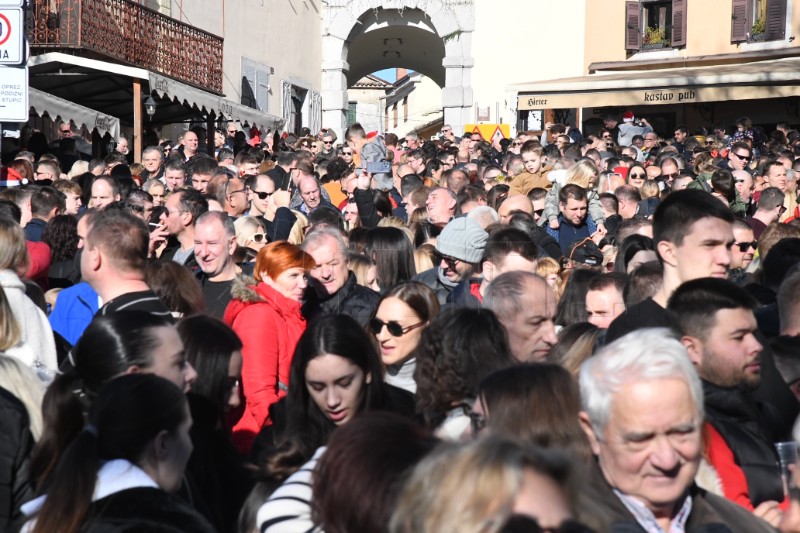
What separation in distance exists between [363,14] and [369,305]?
91.0 feet

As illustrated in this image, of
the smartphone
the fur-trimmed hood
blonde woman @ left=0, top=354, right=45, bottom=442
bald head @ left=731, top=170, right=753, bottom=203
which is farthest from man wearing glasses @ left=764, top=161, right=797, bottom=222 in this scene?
blonde woman @ left=0, top=354, right=45, bottom=442

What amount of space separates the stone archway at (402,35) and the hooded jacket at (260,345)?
2750 centimetres

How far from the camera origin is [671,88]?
2452 cm

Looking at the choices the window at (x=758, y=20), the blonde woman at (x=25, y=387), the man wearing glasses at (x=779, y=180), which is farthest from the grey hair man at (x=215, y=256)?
the window at (x=758, y=20)

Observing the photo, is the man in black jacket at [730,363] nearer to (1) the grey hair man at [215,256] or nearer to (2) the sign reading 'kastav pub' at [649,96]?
(1) the grey hair man at [215,256]

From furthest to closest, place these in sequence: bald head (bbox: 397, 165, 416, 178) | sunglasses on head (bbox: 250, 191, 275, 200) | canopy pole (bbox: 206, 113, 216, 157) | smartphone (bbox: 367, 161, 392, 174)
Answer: canopy pole (bbox: 206, 113, 216, 157)
bald head (bbox: 397, 165, 416, 178)
smartphone (bbox: 367, 161, 392, 174)
sunglasses on head (bbox: 250, 191, 275, 200)

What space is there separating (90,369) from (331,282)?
110 inches

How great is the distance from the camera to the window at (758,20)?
28906mm

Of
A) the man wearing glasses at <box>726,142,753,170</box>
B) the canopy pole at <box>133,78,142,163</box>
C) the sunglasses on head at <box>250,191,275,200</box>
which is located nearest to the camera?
the sunglasses on head at <box>250,191,275,200</box>

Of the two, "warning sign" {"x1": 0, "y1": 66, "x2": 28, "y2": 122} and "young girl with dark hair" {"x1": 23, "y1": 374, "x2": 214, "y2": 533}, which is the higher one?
"warning sign" {"x1": 0, "y1": 66, "x2": 28, "y2": 122}

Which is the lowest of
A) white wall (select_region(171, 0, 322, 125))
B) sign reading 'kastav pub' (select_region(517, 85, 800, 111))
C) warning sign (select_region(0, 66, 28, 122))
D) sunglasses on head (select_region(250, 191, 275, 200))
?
sunglasses on head (select_region(250, 191, 275, 200))

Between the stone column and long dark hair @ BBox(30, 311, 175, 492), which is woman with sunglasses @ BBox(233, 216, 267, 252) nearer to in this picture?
long dark hair @ BBox(30, 311, 175, 492)

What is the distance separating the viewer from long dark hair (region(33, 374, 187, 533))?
3.07 meters

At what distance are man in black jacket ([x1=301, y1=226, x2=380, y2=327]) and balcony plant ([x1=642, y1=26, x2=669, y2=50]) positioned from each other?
26.2 m
